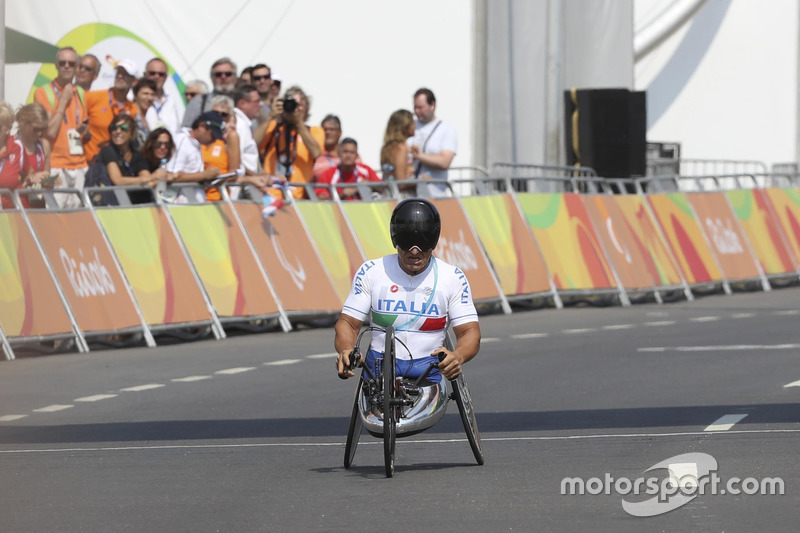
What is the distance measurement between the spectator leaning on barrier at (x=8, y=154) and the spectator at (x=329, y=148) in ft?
14.6

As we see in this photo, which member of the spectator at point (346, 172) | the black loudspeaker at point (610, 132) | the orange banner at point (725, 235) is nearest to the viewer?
the spectator at point (346, 172)

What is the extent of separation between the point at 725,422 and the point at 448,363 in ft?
9.49

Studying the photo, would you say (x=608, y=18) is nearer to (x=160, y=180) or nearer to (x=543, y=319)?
(x=543, y=319)

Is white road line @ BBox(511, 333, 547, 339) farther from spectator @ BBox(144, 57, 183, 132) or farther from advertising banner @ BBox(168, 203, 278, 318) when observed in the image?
spectator @ BBox(144, 57, 183, 132)

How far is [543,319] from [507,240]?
145cm

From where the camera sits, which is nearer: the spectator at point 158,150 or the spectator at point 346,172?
the spectator at point 158,150

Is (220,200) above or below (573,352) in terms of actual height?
above

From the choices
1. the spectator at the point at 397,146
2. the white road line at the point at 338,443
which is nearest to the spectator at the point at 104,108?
the spectator at the point at 397,146

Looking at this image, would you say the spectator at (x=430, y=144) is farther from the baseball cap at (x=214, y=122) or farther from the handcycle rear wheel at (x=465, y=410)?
the handcycle rear wheel at (x=465, y=410)

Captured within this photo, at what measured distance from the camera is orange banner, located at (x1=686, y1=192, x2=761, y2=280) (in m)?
26.5

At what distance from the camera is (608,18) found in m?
28.8

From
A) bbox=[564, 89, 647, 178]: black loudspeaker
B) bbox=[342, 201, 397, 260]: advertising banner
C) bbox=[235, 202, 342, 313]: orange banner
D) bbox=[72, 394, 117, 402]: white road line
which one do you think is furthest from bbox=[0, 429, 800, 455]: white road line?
bbox=[564, 89, 647, 178]: black loudspeaker

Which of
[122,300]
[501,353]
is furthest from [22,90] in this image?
[501,353]

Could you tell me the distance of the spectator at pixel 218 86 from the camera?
67.2ft
